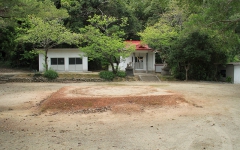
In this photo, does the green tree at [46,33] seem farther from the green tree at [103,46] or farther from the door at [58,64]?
the door at [58,64]

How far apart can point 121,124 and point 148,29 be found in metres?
18.7

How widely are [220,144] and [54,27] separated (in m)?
19.7

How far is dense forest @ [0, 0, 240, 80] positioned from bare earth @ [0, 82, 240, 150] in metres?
4.42

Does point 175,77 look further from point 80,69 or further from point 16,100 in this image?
point 16,100

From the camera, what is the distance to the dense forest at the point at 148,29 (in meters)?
11.8

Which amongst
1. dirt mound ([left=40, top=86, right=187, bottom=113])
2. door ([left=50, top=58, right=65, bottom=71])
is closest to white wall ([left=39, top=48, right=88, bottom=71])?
door ([left=50, top=58, right=65, bottom=71])

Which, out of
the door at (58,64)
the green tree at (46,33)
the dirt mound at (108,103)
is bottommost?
the dirt mound at (108,103)

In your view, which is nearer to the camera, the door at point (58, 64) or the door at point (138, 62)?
the door at point (58, 64)

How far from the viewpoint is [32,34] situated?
21906 mm

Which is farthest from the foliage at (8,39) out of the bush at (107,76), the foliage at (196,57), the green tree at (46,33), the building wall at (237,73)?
the building wall at (237,73)

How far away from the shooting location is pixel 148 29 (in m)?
24.4

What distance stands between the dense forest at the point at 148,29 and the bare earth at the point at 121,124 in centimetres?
442

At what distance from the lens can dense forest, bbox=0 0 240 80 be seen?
11826mm

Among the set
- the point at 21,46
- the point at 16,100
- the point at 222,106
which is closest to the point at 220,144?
the point at 222,106
